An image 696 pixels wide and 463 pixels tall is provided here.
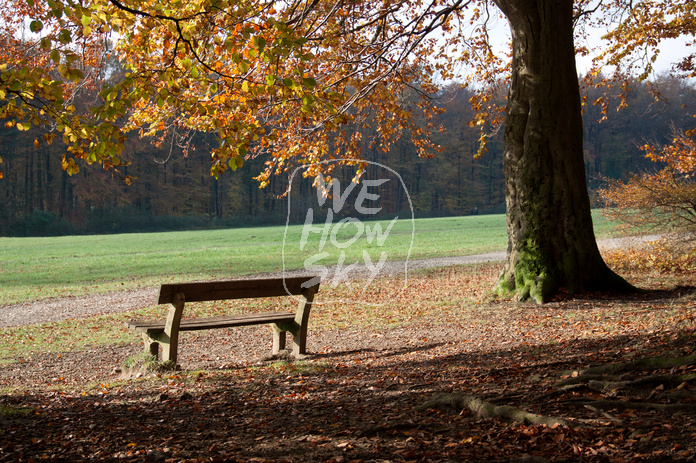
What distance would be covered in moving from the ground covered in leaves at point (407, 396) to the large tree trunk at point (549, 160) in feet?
2.04

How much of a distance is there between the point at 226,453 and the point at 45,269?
743 inches

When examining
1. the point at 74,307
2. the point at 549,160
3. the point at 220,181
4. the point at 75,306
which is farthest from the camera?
the point at 220,181

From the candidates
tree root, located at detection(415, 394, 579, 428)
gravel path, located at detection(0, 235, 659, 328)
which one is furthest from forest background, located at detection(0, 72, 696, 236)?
tree root, located at detection(415, 394, 579, 428)

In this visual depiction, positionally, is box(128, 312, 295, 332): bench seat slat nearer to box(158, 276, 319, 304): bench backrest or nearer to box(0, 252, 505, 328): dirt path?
box(158, 276, 319, 304): bench backrest

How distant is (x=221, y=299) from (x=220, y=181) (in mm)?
53225

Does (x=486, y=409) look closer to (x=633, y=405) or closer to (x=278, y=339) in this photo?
(x=633, y=405)

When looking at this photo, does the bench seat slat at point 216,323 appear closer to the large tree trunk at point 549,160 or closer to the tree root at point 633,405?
the tree root at point 633,405

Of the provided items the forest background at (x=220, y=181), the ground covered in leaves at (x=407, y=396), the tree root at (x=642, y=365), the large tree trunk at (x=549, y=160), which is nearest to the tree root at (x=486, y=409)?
the ground covered in leaves at (x=407, y=396)

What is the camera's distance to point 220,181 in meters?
58.5

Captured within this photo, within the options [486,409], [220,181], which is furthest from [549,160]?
[220,181]

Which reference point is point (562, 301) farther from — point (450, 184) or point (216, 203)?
point (450, 184)

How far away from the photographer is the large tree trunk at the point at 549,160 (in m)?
9.18

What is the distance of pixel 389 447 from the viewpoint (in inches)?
142

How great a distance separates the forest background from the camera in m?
46.6
